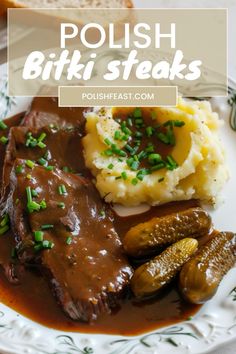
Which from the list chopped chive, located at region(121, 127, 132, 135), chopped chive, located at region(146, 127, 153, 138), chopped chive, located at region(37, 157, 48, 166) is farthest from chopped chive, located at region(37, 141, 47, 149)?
chopped chive, located at region(146, 127, 153, 138)

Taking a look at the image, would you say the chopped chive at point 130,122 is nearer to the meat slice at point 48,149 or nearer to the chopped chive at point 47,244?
the meat slice at point 48,149

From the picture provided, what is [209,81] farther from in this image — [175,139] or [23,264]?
[23,264]

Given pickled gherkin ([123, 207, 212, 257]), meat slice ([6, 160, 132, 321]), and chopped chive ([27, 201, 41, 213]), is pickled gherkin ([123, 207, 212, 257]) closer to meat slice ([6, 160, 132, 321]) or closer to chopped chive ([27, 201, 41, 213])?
meat slice ([6, 160, 132, 321])

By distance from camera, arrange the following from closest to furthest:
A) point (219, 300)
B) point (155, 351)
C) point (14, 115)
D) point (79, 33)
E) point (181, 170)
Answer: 1. point (155, 351)
2. point (219, 300)
3. point (181, 170)
4. point (14, 115)
5. point (79, 33)

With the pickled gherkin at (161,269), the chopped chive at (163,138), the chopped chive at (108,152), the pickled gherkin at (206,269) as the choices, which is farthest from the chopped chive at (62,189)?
the pickled gherkin at (206,269)

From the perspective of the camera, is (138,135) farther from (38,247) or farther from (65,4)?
(65,4)

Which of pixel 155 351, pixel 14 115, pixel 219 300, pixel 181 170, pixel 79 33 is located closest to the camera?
pixel 155 351

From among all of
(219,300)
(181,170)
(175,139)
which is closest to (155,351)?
(219,300)

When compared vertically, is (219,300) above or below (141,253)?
below
